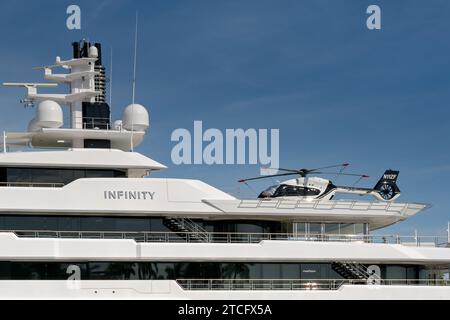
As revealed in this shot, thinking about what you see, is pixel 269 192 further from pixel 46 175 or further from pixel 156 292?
pixel 46 175

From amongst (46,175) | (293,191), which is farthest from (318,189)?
(46,175)

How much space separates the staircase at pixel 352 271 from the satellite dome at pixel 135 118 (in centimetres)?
862

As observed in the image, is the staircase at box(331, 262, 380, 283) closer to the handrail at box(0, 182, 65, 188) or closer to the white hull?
the white hull

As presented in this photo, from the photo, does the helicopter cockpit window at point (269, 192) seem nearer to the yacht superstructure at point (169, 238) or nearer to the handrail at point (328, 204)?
the yacht superstructure at point (169, 238)

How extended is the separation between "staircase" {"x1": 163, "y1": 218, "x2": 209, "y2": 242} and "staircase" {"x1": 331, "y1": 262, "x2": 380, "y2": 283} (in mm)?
4409

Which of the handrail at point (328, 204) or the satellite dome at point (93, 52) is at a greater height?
the satellite dome at point (93, 52)

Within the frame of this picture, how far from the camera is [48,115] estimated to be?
29750 mm

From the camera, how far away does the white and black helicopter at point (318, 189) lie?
30172 mm

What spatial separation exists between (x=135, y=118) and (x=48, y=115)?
311 cm

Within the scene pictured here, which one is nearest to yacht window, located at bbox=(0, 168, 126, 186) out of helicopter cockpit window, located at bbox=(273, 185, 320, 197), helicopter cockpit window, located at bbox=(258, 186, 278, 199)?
helicopter cockpit window, located at bbox=(258, 186, 278, 199)

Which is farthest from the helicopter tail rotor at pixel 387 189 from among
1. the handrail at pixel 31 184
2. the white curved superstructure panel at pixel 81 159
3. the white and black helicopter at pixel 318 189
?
the handrail at pixel 31 184

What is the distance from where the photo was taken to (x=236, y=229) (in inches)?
1124

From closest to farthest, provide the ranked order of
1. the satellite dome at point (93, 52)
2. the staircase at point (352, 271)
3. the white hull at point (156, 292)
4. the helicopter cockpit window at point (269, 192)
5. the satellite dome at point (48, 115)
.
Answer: the white hull at point (156, 292) < the staircase at point (352, 271) < the satellite dome at point (48, 115) < the helicopter cockpit window at point (269, 192) < the satellite dome at point (93, 52)
